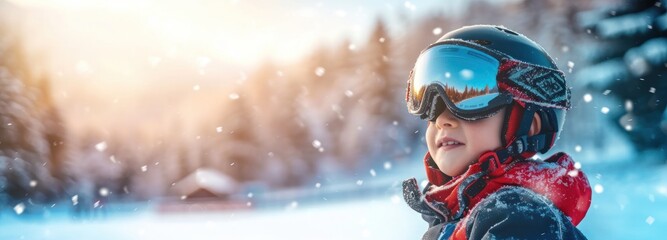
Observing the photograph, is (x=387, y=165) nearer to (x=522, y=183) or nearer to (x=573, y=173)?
(x=573, y=173)

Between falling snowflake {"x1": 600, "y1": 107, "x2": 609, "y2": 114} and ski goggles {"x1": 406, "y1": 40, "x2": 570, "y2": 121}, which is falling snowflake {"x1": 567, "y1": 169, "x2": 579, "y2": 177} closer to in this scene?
ski goggles {"x1": 406, "y1": 40, "x2": 570, "y2": 121}

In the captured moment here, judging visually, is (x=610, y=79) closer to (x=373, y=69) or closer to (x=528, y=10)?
(x=528, y=10)

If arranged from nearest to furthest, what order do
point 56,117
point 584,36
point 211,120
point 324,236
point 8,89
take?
point 324,236 < point 584,36 < point 8,89 < point 56,117 < point 211,120

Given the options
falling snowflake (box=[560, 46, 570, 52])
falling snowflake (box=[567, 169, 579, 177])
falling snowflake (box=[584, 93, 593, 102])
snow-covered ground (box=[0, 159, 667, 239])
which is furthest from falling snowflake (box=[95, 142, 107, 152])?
falling snowflake (box=[567, 169, 579, 177])

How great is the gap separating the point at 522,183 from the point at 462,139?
1.46ft

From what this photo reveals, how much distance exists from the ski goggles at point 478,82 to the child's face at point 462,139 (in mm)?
63

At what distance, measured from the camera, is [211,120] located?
2592 centimetres

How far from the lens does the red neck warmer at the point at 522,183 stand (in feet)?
7.07

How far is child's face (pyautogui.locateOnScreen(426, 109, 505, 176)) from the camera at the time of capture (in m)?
2.46

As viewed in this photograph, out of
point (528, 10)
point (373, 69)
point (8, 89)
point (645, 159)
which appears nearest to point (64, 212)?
point (8, 89)

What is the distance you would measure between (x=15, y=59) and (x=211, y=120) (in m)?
8.80

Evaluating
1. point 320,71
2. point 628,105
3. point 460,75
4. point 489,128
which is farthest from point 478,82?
point 320,71

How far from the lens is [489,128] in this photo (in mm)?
2463

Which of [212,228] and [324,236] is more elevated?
[212,228]
